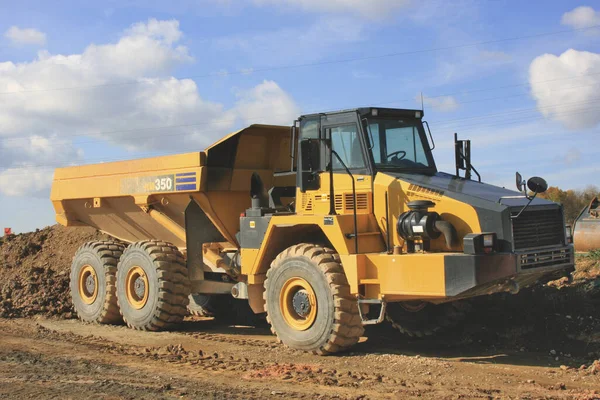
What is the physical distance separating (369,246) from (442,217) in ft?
3.13

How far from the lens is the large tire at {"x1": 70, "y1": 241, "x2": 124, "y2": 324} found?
39.7 ft

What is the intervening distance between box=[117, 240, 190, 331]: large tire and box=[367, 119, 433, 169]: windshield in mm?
3927

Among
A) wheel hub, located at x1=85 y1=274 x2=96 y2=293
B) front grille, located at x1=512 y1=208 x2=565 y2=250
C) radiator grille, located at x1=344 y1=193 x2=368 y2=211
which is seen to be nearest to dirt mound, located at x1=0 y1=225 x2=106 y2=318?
wheel hub, located at x1=85 y1=274 x2=96 y2=293

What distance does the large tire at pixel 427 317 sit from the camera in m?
9.88

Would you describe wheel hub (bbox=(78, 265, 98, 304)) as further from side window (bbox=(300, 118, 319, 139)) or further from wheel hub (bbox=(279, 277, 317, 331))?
side window (bbox=(300, 118, 319, 139))

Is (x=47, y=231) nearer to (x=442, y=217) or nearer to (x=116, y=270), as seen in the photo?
(x=116, y=270)

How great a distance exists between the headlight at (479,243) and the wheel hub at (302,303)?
215 cm

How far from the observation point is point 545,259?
26.6 feet

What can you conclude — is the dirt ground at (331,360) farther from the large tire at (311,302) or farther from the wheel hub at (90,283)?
the wheel hub at (90,283)

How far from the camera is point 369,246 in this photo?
28.2 feet

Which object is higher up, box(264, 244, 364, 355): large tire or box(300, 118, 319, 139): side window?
box(300, 118, 319, 139): side window

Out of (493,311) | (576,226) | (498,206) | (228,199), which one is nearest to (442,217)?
(498,206)

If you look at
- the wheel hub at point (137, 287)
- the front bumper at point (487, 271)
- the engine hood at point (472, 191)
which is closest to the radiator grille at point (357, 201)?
the engine hood at point (472, 191)

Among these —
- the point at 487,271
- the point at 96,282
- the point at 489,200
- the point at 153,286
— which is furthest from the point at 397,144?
the point at 96,282
